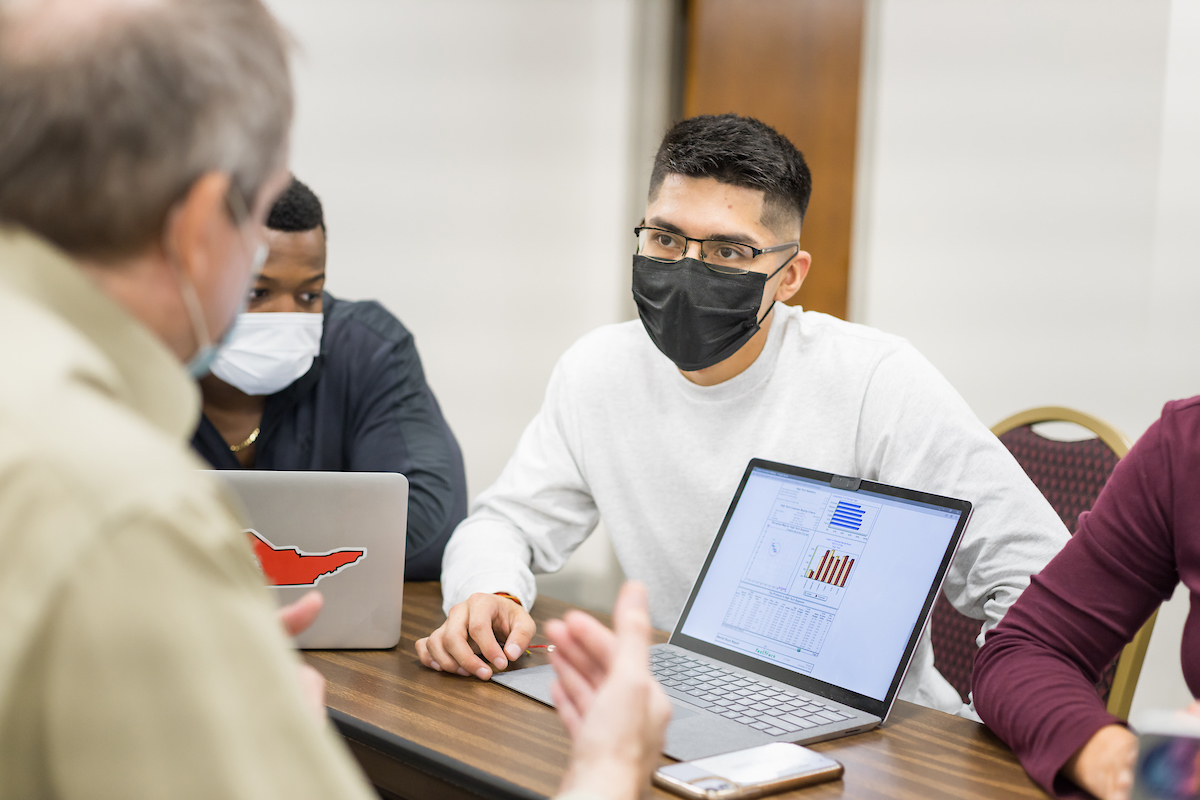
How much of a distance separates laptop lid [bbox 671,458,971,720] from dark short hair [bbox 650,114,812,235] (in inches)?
20.3

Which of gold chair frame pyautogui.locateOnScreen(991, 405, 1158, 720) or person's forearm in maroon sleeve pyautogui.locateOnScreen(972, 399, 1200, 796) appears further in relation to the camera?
gold chair frame pyautogui.locateOnScreen(991, 405, 1158, 720)

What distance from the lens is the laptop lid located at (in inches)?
40.5

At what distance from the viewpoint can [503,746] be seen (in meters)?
0.91

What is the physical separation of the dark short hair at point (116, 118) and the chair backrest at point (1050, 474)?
4.34 ft

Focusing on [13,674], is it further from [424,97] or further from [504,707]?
[424,97]

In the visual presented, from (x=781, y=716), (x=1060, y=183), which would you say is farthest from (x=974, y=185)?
(x=781, y=716)

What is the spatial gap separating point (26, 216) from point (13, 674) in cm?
24

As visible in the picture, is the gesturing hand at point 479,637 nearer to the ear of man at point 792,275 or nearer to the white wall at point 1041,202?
the ear of man at point 792,275

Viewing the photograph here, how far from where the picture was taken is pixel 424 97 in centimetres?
280

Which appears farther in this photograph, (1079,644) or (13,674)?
(1079,644)

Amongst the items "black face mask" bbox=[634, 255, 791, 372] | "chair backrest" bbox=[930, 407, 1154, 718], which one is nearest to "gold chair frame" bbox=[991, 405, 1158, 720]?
"chair backrest" bbox=[930, 407, 1154, 718]

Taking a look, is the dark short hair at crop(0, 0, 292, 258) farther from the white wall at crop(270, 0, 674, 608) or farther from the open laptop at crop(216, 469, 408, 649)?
the white wall at crop(270, 0, 674, 608)

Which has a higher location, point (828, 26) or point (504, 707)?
point (828, 26)

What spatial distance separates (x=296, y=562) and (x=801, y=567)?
0.59m
